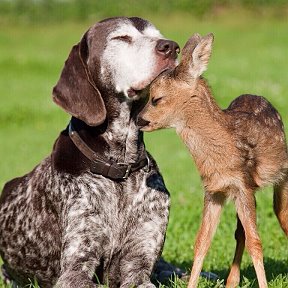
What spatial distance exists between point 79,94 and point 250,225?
6.52 feet

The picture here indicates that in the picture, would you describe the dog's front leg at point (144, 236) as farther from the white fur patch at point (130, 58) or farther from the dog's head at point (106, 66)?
the white fur patch at point (130, 58)

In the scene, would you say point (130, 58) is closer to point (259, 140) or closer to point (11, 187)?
point (259, 140)

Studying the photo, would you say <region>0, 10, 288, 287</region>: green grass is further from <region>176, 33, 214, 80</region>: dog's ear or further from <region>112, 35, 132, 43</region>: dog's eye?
<region>112, 35, 132, 43</region>: dog's eye

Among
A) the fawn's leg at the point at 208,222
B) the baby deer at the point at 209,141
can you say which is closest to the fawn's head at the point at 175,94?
the baby deer at the point at 209,141

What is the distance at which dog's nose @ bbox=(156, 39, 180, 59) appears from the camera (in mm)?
7692

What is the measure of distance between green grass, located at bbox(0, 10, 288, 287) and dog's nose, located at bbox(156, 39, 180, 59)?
1.95 m

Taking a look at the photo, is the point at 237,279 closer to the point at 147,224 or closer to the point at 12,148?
the point at 147,224

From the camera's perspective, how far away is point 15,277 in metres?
9.10

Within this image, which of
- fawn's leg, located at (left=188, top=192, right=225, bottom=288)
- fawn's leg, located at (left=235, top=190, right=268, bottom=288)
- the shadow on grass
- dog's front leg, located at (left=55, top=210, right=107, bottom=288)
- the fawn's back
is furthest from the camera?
the shadow on grass

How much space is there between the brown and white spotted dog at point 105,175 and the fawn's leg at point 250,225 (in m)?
1.11

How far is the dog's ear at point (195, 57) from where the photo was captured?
23.1ft

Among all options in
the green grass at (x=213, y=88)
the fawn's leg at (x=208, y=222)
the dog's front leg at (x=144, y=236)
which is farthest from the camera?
the green grass at (x=213, y=88)

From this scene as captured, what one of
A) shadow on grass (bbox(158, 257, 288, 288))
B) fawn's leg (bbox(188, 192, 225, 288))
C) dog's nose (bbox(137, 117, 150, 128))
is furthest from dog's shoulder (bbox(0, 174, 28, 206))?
fawn's leg (bbox(188, 192, 225, 288))

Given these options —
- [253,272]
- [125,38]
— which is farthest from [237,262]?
[125,38]
